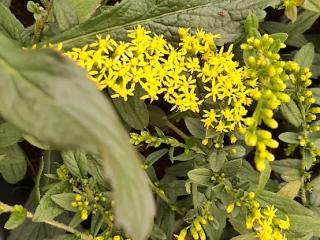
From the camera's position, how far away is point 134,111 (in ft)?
3.78

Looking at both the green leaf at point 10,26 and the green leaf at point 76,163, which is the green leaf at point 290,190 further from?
the green leaf at point 10,26

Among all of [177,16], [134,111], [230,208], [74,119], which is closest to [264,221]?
[230,208]

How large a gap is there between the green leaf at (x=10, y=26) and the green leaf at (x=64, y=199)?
30 centimetres

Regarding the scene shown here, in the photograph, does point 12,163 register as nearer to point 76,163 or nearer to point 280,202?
point 76,163

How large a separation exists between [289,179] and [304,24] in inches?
14.1

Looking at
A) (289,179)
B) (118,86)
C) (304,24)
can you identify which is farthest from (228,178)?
(304,24)

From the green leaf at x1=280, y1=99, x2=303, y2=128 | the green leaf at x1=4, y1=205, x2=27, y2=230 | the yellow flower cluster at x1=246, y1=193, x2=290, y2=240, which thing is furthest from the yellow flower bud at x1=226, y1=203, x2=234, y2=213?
the green leaf at x1=4, y1=205, x2=27, y2=230

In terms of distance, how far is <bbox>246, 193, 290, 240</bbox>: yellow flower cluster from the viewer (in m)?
1.06

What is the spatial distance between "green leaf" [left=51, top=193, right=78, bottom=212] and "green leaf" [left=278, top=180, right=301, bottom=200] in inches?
15.9

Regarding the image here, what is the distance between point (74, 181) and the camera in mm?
1111

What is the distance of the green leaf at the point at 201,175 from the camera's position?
1.09 meters

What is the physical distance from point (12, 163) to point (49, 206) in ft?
0.57

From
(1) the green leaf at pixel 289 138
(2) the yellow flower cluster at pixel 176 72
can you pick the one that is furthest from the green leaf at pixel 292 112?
(2) the yellow flower cluster at pixel 176 72

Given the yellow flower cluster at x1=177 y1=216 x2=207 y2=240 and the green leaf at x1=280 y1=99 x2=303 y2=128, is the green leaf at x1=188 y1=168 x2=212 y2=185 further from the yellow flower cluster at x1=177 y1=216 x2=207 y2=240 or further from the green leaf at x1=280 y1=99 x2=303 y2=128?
the green leaf at x1=280 y1=99 x2=303 y2=128
